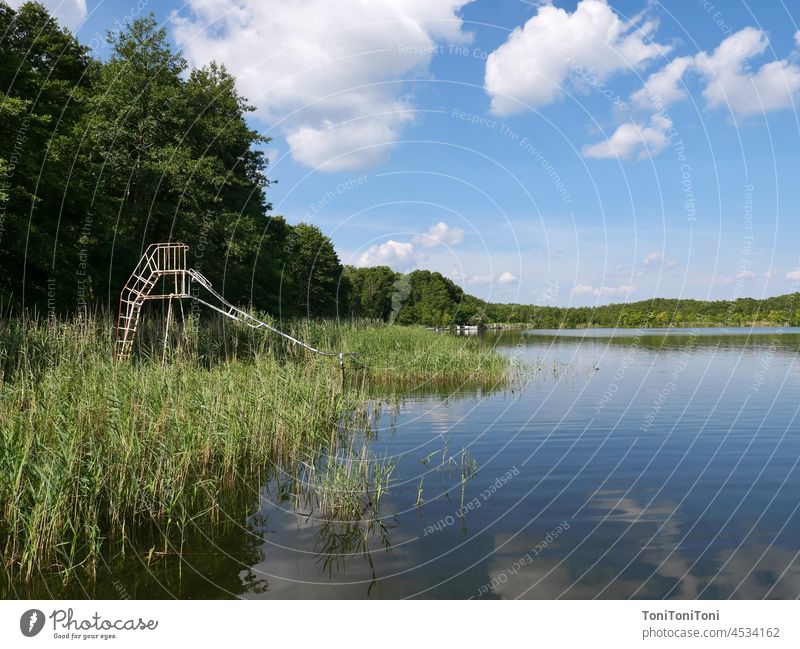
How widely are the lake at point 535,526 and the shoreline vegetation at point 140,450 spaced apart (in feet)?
1.60

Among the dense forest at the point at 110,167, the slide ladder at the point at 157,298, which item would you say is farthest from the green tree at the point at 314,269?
the slide ladder at the point at 157,298

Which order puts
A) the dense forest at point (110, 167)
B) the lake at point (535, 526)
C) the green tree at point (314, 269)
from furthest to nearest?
the green tree at point (314, 269), the dense forest at point (110, 167), the lake at point (535, 526)

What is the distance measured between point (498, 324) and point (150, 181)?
486 feet

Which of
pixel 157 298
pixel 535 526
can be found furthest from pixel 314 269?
pixel 535 526

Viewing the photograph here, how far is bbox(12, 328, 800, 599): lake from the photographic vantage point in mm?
6371

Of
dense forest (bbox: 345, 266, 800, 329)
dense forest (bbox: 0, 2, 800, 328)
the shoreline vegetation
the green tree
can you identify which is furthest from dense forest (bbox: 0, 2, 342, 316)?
dense forest (bbox: 345, 266, 800, 329)

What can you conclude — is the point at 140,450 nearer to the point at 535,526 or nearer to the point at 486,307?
the point at 535,526

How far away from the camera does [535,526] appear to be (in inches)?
321

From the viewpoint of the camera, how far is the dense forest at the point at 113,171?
2098cm

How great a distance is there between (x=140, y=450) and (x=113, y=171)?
28.7 meters

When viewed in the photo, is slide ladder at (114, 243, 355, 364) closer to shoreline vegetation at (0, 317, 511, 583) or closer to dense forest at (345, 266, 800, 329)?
shoreline vegetation at (0, 317, 511, 583)

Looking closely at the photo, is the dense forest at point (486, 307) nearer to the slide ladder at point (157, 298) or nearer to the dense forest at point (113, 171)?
the dense forest at point (113, 171)

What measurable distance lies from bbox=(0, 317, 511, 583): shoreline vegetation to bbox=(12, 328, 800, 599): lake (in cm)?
49

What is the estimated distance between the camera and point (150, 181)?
3328cm
